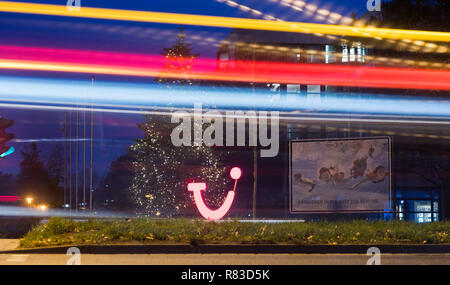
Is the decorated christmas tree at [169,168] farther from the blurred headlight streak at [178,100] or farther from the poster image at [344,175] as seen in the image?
the poster image at [344,175]

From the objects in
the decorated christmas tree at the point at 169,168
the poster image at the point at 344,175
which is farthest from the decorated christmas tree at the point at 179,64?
the poster image at the point at 344,175

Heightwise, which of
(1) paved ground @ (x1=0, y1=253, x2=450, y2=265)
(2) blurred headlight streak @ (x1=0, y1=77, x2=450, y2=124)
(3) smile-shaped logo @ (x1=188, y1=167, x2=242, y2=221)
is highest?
(2) blurred headlight streak @ (x1=0, y1=77, x2=450, y2=124)

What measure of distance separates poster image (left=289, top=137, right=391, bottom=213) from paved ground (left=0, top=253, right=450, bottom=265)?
509 centimetres

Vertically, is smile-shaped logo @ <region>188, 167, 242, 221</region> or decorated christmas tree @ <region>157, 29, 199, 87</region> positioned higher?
decorated christmas tree @ <region>157, 29, 199, 87</region>

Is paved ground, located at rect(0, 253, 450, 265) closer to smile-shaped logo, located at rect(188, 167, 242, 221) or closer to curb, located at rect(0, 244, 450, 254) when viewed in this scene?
curb, located at rect(0, 244, 450, 254)

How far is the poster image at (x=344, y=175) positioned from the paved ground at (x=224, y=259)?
5091 millimetres

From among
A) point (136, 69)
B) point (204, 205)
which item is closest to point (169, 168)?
point (136, 69)

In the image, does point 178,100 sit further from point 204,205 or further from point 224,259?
point 224,259

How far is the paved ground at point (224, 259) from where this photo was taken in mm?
13312

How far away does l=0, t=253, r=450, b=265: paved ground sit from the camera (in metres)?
13.3

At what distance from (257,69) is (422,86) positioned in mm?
21309

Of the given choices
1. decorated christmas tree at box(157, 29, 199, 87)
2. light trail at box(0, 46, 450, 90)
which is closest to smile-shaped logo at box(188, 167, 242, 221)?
light trail at box(0, 46, 450, 90)

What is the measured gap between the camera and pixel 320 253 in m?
15.4

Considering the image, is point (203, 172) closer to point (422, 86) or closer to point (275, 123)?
point (275, 123)
